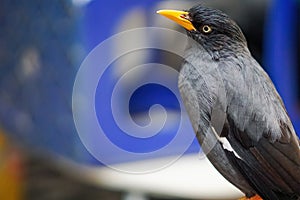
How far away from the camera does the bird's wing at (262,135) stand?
396 millimetres

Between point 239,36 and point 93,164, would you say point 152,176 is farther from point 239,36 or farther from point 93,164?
point 239,36

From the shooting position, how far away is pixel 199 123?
0.42 meters

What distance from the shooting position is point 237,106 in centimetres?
40

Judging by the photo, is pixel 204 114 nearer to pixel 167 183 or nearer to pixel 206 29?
pixel 206 29

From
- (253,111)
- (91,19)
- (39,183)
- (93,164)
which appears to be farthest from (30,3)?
(39,183)

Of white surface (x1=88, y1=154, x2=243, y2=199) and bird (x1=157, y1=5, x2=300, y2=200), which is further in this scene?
white surface (x1=88, y1=154, x2=243, y2=199)

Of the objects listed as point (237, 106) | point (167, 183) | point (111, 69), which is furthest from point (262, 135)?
point (167, 183)

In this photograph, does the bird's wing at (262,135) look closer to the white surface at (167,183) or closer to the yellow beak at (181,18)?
the yellow beak at (181,18)

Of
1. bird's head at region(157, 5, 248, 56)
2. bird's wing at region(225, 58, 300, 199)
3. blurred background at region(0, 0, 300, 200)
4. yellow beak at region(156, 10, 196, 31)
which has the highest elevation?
blurred background at region(0, 0, 300, 200)

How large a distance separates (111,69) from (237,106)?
0.75 feet

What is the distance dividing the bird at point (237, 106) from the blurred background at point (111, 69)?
0.02 metres

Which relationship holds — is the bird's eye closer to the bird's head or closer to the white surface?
the bird's head

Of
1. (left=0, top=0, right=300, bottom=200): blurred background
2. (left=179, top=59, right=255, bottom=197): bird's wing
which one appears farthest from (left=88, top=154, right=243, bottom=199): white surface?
(left=179, top=59, right=255, bottom=197): bird's wing

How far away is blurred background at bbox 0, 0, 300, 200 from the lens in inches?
18.8
